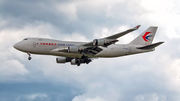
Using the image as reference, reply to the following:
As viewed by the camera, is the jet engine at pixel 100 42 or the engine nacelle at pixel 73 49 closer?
the jet engine at pixel 100 42

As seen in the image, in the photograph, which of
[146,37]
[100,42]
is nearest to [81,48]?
[100,42]

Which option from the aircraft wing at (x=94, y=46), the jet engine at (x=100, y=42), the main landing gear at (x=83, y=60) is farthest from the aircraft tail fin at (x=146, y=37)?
the jet engine at (x=100, y=42)

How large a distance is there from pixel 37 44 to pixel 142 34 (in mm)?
23129

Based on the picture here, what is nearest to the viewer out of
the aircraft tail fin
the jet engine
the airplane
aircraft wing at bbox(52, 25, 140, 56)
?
aircraft wing at bbox(52, 25, 140, 56)

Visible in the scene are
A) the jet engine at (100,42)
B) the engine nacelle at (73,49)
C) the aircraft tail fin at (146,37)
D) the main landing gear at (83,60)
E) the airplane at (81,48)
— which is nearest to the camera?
the jet engine at (100,42)

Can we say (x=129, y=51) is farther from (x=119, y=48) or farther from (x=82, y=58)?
(x=82, y=58)

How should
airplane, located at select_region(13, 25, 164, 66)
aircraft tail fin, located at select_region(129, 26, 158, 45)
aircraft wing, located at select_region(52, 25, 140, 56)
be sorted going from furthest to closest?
aircraft tail fin, located at select_region(129, 26, 158, 45), airplane, located at select_region(13, 25, 164, 66), aircraft wing, located at select_region(52, 25, 140, 56)

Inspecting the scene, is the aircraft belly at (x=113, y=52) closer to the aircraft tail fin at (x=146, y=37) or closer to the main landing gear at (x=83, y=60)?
the main landing gear at (x=83, y=60)

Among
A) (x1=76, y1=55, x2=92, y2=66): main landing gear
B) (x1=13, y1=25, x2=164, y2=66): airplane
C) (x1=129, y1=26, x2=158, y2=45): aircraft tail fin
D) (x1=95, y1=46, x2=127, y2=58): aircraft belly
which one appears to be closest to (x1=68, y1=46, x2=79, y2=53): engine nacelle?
(x1=13, y1=25, x2=164, y2=66): airplane

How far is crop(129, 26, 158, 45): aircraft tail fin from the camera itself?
57.1 m

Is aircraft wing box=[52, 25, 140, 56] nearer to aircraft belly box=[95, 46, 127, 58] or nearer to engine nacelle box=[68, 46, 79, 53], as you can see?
engine nacelle box=[68, 46, 79, 53]

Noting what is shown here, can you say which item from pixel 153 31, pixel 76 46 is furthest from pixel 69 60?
pixel 153 31

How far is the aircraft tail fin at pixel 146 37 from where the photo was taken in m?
57.1

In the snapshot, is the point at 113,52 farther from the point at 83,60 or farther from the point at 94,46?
the point at 83,60
